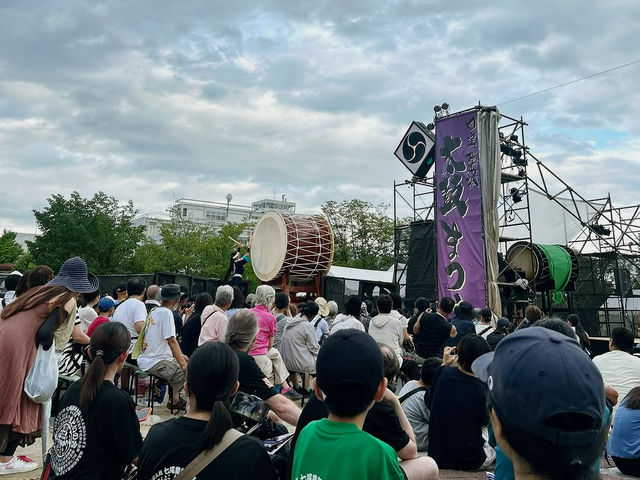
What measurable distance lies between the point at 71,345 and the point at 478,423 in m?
4.59

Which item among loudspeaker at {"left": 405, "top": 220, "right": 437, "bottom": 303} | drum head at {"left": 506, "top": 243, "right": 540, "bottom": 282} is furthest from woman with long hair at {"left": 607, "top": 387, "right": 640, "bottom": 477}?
drum head at {"left": 506, "top": 243, "right": 540, "bottom": 282}

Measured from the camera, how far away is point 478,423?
3.25m

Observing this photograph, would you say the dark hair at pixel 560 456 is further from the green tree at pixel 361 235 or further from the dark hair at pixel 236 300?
the green tree at pixel 361 235

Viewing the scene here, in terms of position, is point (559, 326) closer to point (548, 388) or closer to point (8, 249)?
point (548, 388)

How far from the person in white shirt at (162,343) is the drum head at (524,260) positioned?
1116 centimetres

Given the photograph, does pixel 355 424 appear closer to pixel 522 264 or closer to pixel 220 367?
pixel 220 367

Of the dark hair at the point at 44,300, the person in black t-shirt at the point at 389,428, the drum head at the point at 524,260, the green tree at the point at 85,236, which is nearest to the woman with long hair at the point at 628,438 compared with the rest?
the person in black t-shirt at the point at 389,428

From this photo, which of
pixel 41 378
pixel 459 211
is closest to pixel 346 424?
pixel 41 378

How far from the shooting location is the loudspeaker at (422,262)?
1481 cm

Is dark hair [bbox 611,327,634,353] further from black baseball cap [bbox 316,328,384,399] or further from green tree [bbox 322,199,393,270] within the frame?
green tree [bbox 322,199,393,270]

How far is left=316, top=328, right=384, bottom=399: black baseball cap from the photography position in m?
1.87

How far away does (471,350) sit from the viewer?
10.9ft

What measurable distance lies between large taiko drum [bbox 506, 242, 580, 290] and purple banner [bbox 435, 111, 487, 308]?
223 centimetres

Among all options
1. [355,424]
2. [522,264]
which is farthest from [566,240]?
[355,424]
